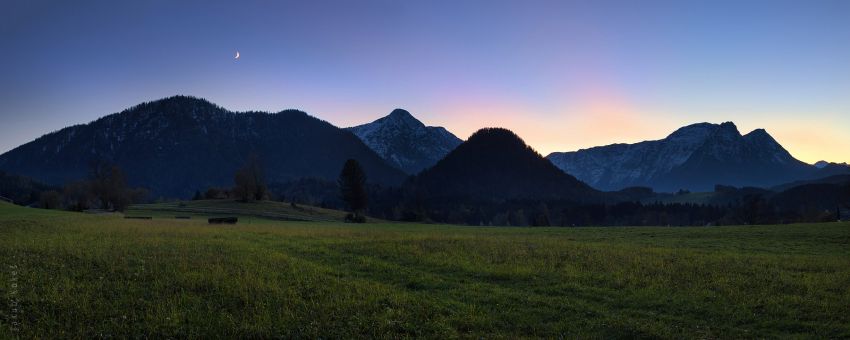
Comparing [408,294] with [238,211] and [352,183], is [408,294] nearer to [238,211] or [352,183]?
[238,211]

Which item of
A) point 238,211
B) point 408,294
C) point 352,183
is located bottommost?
point 408,294

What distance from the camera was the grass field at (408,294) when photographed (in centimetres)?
1263

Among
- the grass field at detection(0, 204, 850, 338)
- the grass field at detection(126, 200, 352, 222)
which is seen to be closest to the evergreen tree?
the grass field at detection(126, 200, 352, 222)

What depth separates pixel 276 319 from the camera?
13125mm

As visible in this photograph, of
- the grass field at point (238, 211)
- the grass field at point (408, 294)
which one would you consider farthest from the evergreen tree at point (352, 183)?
the grass field at point (408, 294)

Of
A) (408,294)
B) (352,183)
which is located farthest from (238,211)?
(408,294)

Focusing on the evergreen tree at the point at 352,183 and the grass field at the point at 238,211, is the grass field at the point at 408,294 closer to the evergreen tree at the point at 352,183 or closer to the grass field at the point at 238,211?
the grass field at the point at 238,211

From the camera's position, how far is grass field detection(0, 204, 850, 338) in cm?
1263

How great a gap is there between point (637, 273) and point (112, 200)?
118 meters

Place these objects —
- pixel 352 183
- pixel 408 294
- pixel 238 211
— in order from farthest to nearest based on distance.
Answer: pixel 352 183, pixel 238 211, pixel 408 294

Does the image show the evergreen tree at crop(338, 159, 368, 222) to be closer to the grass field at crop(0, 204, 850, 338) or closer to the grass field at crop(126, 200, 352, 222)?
the grass field at crop(126, 200, 352, 222)

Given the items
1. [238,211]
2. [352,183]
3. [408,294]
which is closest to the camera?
[408,294]

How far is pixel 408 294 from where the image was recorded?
53.6 feet

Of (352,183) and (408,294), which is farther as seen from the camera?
(352,183)
